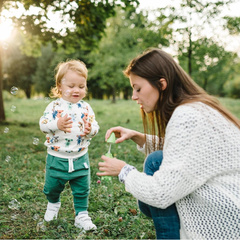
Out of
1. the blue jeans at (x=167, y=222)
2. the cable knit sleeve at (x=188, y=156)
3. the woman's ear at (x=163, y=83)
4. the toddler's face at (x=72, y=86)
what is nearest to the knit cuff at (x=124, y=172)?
the cable knit sleeve at (x=188, y=156)

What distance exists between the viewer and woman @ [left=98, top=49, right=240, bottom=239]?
1673mm

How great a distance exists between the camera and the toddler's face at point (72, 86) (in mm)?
2703

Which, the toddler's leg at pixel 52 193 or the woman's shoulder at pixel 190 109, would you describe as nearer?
the woman's shoulder at pixel 190 109

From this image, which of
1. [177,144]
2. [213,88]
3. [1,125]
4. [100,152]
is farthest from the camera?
[213,88]

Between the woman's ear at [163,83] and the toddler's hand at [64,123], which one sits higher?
the woman's ear at [163,83]

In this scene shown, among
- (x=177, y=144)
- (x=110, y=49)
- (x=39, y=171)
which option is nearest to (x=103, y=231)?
(x=177, y=144)

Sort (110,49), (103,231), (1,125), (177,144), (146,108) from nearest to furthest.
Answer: (177,144) → (146,108) → (103,231) → (1,125) → (110,49)

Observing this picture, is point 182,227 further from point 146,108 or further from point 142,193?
point 146,108

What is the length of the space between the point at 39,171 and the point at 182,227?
108 inches

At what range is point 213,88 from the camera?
4088 cm

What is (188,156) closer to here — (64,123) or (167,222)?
(167,222)

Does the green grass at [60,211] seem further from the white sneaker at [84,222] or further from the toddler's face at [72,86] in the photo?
the toddler's face at [72,86]

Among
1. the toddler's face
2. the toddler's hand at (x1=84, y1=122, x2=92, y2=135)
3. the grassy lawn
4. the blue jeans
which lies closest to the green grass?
the grassy lawn

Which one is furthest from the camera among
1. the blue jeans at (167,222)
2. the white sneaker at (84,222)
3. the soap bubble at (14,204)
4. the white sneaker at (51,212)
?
the soap bubble at (14,204)
